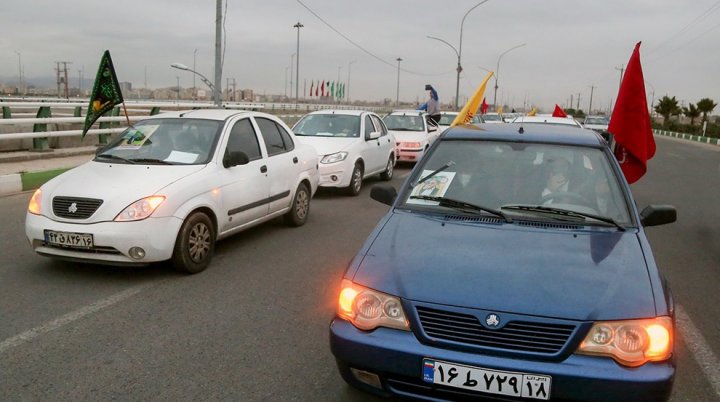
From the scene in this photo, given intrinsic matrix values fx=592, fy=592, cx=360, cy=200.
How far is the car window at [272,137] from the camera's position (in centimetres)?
708

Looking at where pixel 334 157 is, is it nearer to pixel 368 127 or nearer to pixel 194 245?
pixel 368 127

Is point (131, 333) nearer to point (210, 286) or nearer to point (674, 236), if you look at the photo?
point (210, 286)

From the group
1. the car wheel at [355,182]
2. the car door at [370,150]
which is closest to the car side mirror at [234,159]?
the car wheel at [355,182]

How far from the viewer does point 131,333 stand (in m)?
4.05

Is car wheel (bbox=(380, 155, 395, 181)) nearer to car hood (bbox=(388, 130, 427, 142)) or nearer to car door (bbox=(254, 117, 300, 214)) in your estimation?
car hood (bbox=(388, 130, 427, 142))

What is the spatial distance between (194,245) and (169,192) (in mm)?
583

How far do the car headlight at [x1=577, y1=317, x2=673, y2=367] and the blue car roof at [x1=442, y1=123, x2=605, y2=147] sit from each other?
5.97 feet

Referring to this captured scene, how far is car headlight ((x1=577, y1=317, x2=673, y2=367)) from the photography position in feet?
8.26

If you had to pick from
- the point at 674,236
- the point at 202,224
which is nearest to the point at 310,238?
the point at 202,224

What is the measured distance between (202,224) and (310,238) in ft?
5.92

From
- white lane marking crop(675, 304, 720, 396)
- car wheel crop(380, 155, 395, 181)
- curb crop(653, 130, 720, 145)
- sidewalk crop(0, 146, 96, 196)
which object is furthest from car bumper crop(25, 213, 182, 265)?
curb crop(653, 130, 720, 145)

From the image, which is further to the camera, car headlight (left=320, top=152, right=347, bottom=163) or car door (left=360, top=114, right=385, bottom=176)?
car door (left=360, top=114, right=385, bottom=176)

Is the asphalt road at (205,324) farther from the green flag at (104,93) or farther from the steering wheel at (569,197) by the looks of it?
A: the green flag at (104,93)

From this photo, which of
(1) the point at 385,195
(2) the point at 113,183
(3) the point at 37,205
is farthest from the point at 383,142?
(1) the point at 385,195
